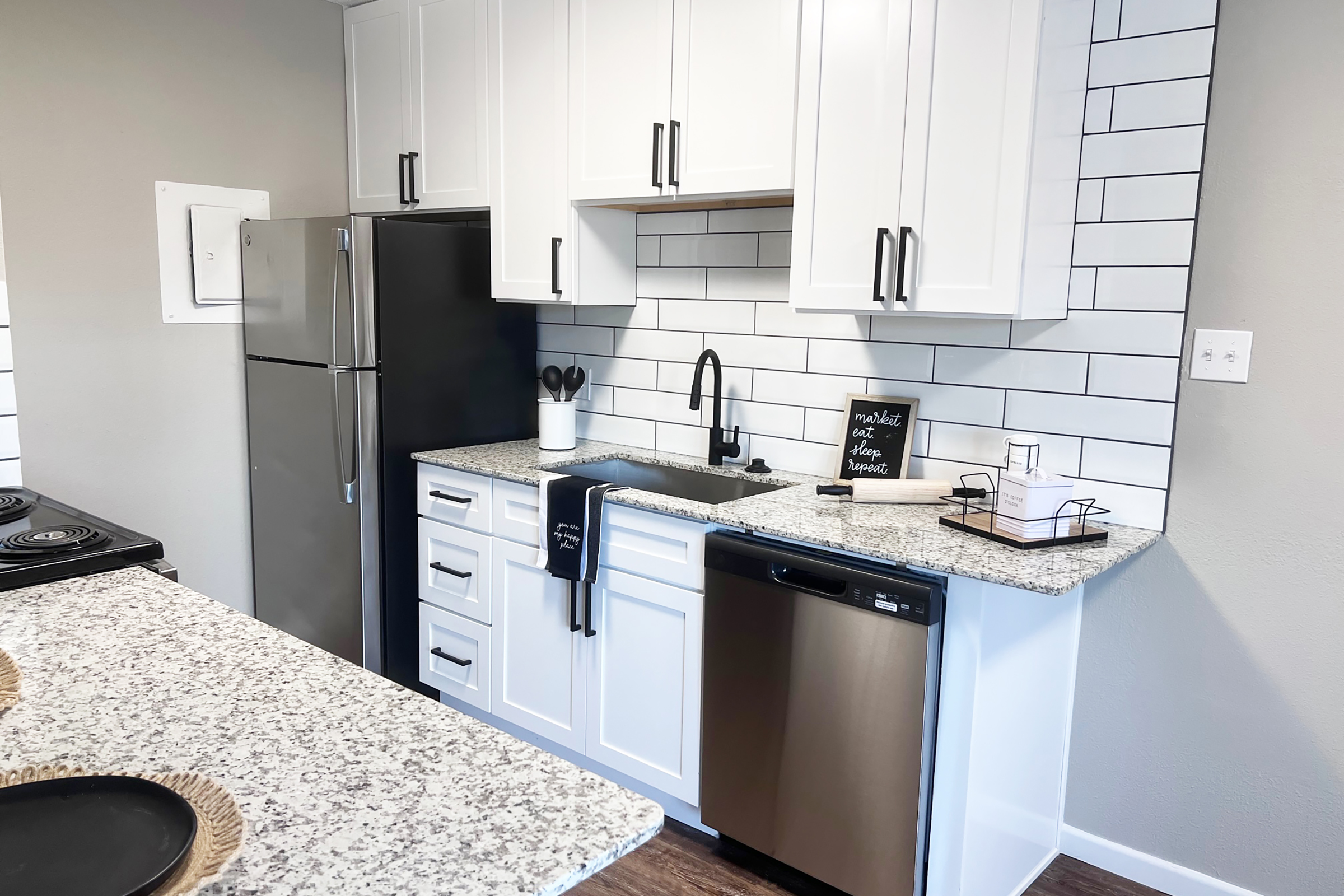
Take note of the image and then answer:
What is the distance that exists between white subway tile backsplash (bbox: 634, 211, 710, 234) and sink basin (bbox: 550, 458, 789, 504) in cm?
75

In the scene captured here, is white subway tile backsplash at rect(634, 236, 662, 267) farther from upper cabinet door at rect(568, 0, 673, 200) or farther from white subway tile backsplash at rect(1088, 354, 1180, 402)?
white subway tile backsplash at rect(1088, 354, 1180, 402)

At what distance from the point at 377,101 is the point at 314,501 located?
1476 mm

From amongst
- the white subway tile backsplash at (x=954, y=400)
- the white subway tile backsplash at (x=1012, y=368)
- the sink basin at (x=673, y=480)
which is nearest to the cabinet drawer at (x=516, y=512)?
the sink basin at (x=673, y=480)

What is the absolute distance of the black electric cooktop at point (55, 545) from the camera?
5.34ft

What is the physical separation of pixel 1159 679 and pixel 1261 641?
237 millimetres

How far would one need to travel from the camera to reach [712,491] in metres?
2.87

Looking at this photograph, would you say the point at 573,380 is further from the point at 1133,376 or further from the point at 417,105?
the point at 1133,376

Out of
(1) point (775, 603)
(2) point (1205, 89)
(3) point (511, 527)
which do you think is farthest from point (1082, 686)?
(3) point (511, 527)

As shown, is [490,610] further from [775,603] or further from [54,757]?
[54,757]

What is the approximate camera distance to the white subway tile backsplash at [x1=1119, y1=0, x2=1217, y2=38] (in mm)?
2010

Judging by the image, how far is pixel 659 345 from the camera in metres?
3.12

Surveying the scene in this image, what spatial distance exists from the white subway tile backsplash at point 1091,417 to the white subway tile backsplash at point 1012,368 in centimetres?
3

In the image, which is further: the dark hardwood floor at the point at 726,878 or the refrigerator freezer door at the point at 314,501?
the refrigerator freezer door at the point at 314,501

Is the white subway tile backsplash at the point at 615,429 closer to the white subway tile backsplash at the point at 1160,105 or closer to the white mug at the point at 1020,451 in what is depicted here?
the white mug at the point at 1020,451
